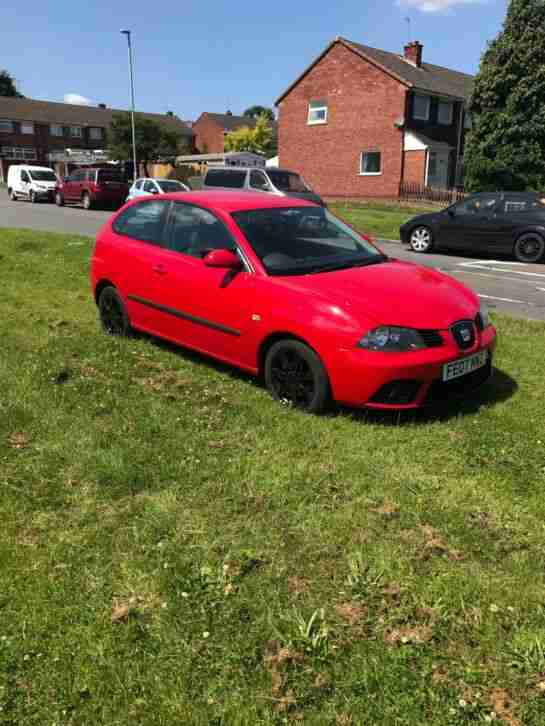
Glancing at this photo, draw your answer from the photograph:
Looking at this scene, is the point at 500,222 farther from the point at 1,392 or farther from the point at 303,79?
the point at 303,79

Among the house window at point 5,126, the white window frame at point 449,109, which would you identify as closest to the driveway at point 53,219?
the white window frame at point 449,109

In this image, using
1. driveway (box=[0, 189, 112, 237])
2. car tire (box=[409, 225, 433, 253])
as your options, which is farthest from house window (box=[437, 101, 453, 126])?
car tire (box=[409, 225, 433, 253])

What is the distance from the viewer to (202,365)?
569 cm

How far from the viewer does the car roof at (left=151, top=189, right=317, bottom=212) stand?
5270 millimetres

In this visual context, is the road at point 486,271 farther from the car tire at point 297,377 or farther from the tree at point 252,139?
the tree at point 252,139

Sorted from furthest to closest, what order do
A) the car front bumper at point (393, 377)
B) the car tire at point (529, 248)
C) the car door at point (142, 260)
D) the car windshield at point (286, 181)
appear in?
the car windshield at point (286, 181)
the car tire at point (529, 248)
the car door at point (142, 260)
the car front bumper at point (393, 377)

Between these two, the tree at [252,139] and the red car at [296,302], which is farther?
the tree at [252,139]

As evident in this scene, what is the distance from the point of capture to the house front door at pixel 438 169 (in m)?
33.0

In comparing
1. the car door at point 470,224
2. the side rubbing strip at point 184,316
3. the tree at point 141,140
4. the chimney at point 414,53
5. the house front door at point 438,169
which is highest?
the chimney at point 414,53

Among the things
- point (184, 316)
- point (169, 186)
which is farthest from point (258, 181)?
point (184, 316)

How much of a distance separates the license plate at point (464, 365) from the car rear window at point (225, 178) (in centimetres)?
1520

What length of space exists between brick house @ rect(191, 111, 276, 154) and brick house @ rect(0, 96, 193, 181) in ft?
8.38

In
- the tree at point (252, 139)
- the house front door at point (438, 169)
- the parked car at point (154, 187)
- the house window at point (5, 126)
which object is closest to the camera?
the parked car at point (154, 187)

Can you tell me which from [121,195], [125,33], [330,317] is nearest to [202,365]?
[330,317]
